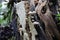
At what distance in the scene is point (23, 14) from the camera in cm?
136

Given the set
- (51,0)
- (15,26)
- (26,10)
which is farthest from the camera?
(15,26)

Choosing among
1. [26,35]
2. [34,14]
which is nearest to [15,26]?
[26,35]

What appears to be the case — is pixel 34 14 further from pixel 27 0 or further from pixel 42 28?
pixel 27 0

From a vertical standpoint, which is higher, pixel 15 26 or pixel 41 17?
pixel 41 17

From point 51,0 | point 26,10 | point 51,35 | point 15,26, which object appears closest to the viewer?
point 51,35

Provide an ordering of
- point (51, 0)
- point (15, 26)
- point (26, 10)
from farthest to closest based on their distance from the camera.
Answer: point (15, 26) → point (26, 10) → point (51, 0)

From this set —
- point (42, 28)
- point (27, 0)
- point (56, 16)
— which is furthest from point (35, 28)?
point (27, 0)

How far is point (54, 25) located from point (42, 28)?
8cm

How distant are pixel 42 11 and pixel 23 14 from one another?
25 cm

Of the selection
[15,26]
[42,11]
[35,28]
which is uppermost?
[42,11]

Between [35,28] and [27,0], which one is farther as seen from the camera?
[27,0]

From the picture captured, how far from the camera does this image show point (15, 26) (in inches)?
65.4

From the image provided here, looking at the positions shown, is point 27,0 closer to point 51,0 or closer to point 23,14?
point 23,14

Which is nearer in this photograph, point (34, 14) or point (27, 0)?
point (34, 14)
